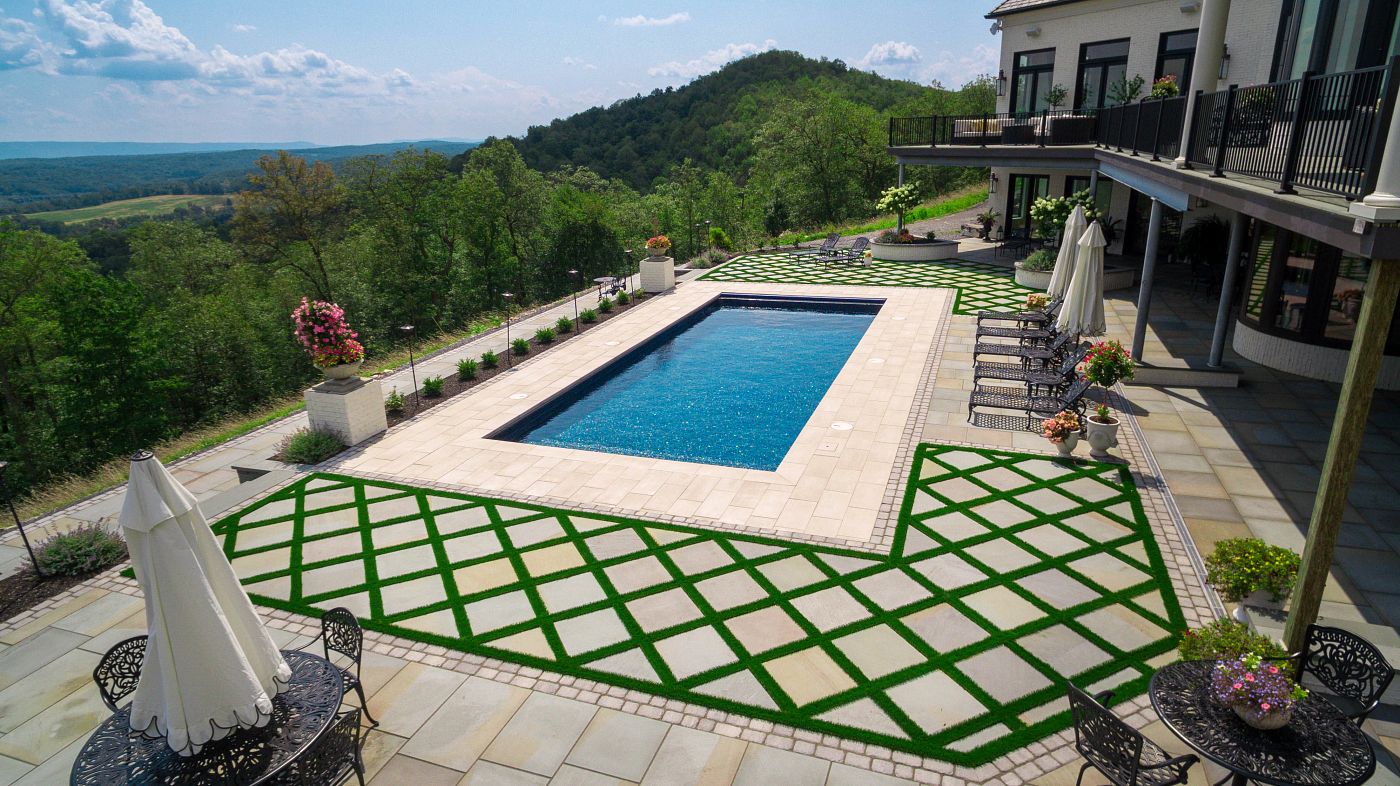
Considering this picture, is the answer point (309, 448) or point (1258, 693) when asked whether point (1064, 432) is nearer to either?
point (1258, 693)

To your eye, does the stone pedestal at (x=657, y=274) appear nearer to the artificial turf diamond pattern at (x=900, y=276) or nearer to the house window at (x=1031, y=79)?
the artificial turf diamond pattern at (x=900, y=276)

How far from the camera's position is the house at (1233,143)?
534 centimetres

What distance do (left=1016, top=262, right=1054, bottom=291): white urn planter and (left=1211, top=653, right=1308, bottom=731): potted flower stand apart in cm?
1636

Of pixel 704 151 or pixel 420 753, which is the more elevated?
pixel 704 151

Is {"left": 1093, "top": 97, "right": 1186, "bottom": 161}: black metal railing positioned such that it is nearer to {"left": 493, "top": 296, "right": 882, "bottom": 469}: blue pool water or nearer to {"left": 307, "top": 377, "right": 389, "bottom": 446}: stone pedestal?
A: {"left": 493, "top": 296, "right": 882, "bottom": 469}: blue pool water

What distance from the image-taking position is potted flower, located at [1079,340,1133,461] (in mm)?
9312

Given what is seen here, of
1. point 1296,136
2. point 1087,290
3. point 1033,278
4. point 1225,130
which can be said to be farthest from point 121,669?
point 1033,278

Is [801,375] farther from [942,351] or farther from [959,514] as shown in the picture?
[959,514]

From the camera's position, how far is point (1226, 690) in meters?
4.15

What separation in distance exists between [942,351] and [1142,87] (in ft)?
41.5

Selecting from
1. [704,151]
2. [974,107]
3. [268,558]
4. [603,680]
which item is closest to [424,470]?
[268,558]

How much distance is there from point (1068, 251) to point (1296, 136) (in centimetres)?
781

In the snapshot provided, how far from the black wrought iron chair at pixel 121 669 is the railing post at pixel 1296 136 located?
9.62 metres

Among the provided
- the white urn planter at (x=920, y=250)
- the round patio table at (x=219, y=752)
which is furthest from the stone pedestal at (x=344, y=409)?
the white urn planter at (x=920, y=250)
